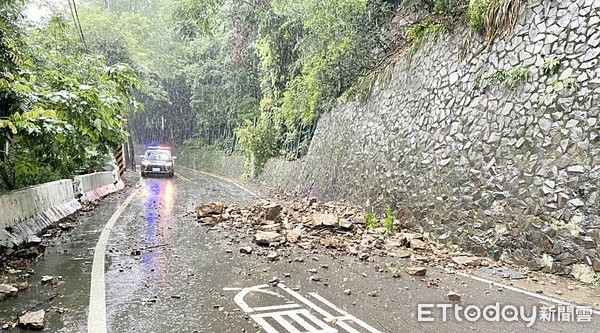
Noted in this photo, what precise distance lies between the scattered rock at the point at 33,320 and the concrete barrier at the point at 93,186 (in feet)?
29.3

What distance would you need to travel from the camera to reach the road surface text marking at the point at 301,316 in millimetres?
3977

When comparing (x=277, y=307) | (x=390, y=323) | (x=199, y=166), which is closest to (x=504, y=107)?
(x=390, y=323)

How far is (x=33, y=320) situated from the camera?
3.90 m

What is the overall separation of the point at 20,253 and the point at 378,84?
32.2 feet

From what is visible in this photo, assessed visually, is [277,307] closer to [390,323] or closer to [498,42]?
[390,323]

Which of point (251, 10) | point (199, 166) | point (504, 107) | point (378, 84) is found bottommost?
point (199, 166)

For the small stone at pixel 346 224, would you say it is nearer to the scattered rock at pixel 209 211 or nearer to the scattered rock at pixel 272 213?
the scattered rock at pixel 272 213

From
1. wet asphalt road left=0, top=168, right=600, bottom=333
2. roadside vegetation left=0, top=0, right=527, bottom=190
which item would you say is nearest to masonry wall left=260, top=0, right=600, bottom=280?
roadside vegetation left=0, top=0, right=527, bottom=190

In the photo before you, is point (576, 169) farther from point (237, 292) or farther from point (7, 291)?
point (7, 291)

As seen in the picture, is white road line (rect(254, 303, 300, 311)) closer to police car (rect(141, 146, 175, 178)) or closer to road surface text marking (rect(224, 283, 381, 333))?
road surface text marking (rect(224, 283, 381, 333))

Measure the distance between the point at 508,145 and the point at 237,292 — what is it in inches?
200

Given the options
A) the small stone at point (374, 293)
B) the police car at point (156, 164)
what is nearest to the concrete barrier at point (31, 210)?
the small stone at point (374, 293)

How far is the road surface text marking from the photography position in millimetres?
3977

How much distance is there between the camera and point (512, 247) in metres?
6.54
